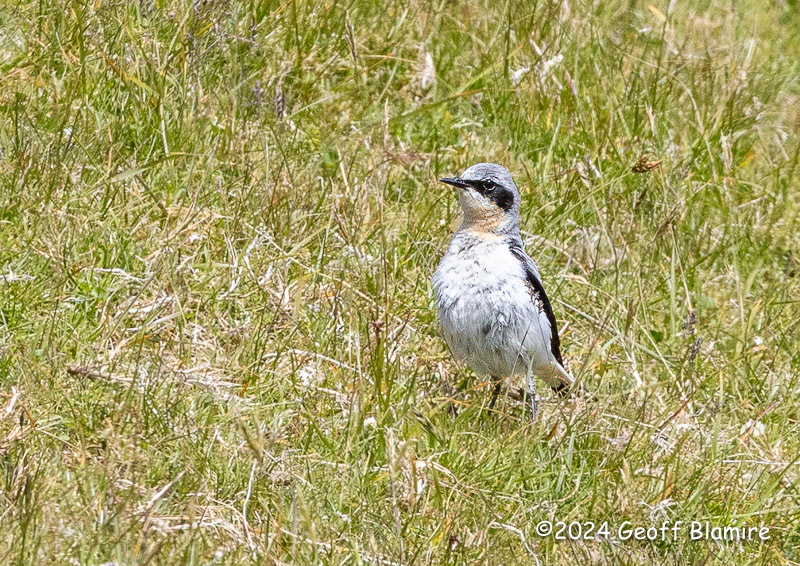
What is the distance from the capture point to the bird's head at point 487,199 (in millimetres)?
6098

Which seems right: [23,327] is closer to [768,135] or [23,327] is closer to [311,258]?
[311,258]

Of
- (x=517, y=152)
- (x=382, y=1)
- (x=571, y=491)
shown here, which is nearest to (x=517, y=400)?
(x=571, y=491)

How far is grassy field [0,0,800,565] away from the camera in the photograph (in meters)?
4.58

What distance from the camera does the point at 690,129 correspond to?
8.02 meters

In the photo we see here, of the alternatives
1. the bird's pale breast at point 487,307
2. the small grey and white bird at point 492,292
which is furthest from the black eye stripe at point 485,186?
the bird's pale breast at point 487,307

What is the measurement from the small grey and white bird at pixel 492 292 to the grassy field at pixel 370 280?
292 mm

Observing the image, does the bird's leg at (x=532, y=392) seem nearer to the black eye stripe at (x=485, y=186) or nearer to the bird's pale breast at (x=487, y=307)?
the bird's pale breast at (x=487, y=307)

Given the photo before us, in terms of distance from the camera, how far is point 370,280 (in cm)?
609

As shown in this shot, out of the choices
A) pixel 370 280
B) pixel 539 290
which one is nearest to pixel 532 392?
pixel 539 290

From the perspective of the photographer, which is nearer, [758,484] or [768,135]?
[758,484]

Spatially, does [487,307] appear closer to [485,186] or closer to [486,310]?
[486,310]

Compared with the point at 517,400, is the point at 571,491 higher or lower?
higher

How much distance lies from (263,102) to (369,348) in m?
2.27

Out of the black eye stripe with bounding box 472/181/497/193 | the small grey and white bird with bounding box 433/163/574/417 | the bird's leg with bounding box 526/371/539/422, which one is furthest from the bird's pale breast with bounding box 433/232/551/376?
the black eye stripe with bounding box 472/181/497/193
